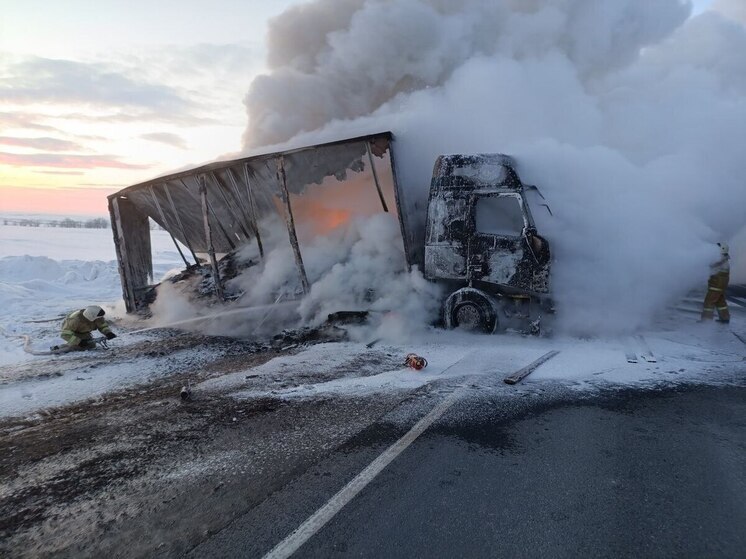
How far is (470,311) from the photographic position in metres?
6.20

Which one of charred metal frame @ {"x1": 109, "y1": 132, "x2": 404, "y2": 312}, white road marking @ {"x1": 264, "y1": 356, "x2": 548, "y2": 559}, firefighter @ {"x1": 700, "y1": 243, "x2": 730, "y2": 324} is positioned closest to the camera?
white road marking @ {"x1": 264, "y1": 356, "x2": 548, "y2": 559}

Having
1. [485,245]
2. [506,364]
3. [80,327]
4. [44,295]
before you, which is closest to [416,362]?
[506,364]

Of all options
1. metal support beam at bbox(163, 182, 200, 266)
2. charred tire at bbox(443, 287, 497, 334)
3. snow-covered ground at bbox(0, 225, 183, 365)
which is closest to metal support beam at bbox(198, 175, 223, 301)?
metal support beam at bbox(163, 182, 200, 266)

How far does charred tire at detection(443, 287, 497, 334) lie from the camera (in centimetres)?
608

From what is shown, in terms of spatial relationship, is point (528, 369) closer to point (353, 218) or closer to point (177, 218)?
point (353, 218)

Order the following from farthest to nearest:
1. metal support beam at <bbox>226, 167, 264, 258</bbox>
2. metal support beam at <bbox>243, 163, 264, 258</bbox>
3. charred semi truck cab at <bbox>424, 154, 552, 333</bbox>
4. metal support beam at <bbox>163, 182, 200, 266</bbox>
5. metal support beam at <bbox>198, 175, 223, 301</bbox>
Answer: metal support beam at <bbox>163, 182, 200, 266</bbox> < metal support beam at <bbox>198, 175, 223, 301</bbox> < metal support beam at <bbox>226, 167, 264, 258</bbox> < metal support beam at <bbox>243, 163, 264, 258</bbox> < charred semi truck cab at <bbox>424, 154, 552, 333</bbox>

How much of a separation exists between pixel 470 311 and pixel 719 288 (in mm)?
4369

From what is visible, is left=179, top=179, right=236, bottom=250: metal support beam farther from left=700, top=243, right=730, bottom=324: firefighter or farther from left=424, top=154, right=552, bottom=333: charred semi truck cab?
left=700, top=243, right=730, bottom=324: firefighter

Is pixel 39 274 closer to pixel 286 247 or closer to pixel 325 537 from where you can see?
pixel 286 247

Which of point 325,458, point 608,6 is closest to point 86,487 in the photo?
point 325,458

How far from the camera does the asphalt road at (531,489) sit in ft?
7.11

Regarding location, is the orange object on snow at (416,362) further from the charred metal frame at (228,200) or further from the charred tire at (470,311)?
the charred metal frame at (228,200)

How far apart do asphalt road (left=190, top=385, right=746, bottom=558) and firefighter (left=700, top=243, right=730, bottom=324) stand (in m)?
4.06

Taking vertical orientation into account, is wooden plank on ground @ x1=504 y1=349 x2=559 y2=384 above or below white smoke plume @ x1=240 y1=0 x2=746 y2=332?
below
